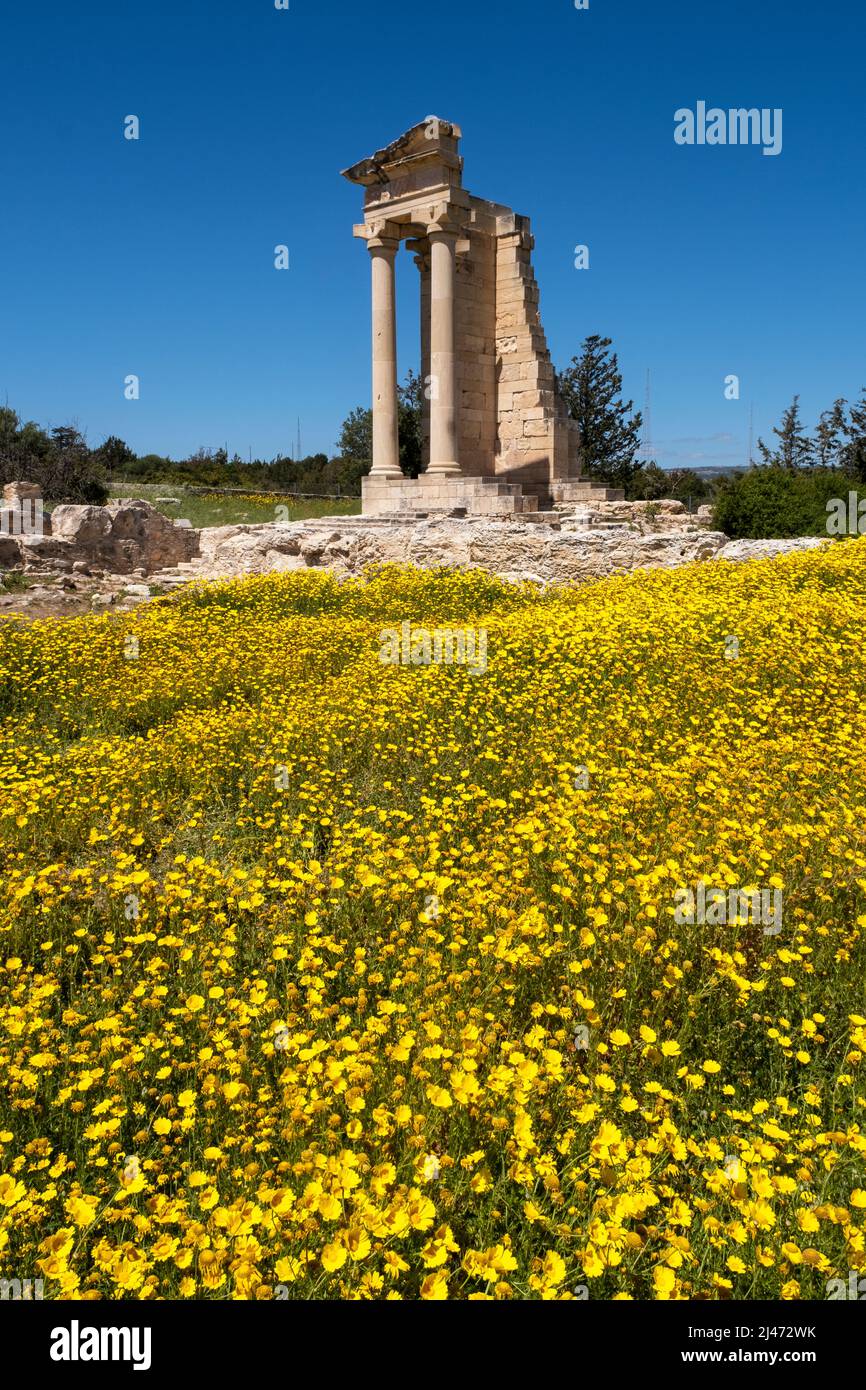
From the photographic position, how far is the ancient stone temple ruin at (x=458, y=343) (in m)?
19.9

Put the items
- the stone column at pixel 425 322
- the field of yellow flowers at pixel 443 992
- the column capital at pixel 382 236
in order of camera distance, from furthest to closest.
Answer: the stone column at pixel 425 322 → the column capital at pixel 382 236 → the field of yellow flowers at pixel 443 992

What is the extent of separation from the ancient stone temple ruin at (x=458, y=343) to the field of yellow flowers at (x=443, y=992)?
44.8ft

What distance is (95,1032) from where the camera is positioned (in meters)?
3.28

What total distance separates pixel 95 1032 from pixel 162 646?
727cm

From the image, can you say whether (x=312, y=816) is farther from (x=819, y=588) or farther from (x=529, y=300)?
(x=529, y=300)

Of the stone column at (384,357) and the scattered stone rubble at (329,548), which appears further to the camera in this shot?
the stone column at (384,357)

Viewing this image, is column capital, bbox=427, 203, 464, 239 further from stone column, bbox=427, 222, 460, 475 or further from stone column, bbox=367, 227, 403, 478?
stone column, bbox=367, 227, 403, 478

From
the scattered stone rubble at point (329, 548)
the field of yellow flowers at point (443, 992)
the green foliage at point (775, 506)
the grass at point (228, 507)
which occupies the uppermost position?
the grass at point (228, 507)

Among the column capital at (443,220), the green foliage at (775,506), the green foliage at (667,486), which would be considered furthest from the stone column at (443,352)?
the green foliage at (667,486)

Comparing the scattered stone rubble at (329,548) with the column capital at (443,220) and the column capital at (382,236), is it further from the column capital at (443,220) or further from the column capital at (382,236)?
the column capital at (382,236)

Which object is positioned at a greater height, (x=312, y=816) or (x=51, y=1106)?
(x=312, y=816)

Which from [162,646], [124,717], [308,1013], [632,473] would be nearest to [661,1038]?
[308,1013]

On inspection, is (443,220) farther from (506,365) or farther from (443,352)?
(506,365)

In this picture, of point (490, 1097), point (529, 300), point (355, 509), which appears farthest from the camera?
point (355, 509)
